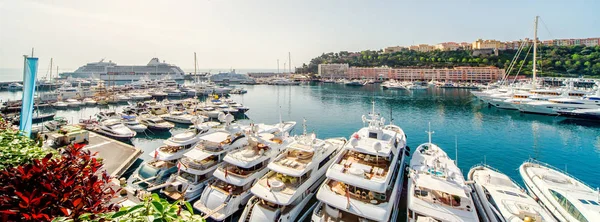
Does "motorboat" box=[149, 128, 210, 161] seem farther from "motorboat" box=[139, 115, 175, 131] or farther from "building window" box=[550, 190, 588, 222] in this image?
"building window" box=[550, 190, 588, 222]

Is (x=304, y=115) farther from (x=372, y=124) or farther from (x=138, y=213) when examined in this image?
(x=138, y=213)

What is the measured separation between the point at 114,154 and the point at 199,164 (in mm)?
10638

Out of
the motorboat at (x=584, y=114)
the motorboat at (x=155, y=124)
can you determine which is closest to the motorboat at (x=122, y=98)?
the motorboat at (x=155, y=124)

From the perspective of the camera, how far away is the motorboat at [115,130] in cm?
2912

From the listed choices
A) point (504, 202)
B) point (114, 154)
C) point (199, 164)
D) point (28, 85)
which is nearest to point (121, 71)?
point (114, 154)

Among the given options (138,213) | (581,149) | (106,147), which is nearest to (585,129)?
(581,149)

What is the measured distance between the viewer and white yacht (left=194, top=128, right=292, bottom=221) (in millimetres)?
14172

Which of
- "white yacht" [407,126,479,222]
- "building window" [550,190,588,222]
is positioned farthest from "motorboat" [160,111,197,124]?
"building window" [550,190,588,222]

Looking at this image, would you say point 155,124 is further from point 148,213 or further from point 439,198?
point 148,213

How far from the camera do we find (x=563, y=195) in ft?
41.8

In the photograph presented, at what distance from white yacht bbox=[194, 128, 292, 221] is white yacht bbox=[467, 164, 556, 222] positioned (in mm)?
12462

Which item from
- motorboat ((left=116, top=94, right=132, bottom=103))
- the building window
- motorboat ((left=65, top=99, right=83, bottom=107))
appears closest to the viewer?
the building window

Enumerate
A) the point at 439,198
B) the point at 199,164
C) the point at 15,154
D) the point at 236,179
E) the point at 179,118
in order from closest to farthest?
the point at 15,154 < the point at 439,198 < the point at 236,179 < the point at 199,164 < the point at 179,118

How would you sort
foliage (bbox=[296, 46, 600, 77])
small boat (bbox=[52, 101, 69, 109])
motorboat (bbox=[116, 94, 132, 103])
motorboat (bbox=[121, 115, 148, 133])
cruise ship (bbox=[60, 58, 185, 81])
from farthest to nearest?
cruise ship (bbox=[60, 58, 185, 81]) < foliage (bbox=[296, 46, 600, 77]) < motorboat (bbox=[116, 94, 132, 103]) < small boat (bbox=[52, 101, 69, 109]) < motorboat (bbox=[121, 115, 148, 133])
